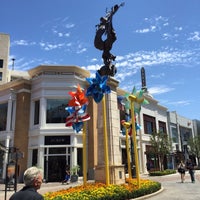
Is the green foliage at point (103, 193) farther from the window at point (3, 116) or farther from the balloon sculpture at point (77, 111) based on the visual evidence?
the window at point (3, 116)

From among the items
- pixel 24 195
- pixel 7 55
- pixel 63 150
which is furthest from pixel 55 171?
pixel 7 55

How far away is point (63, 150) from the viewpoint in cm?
2588

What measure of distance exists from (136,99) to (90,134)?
45.0ft

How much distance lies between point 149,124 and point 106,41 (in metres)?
25.9

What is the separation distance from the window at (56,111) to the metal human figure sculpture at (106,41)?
11564mm

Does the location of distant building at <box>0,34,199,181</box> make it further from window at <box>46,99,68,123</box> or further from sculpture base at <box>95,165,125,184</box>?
sculpture base at <box>95,165,125,184</box>

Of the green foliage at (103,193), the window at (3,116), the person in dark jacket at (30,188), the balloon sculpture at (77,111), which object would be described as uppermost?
the window at (3,116)

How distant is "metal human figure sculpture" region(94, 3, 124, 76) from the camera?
16.4m

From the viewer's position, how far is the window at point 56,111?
2664cm

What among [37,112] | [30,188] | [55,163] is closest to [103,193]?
[30,188]

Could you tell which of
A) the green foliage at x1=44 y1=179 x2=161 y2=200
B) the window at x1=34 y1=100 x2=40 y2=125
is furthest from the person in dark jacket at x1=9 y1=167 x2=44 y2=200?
the window at x1=34 y1=100 x2=40 y2=125

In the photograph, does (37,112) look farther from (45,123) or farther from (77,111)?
(77,111)

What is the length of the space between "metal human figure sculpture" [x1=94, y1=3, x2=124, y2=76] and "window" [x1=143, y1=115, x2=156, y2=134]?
23724 millimetres

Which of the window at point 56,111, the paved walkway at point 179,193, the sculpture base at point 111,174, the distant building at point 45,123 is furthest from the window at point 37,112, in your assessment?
the paved walkway at point 179,193
